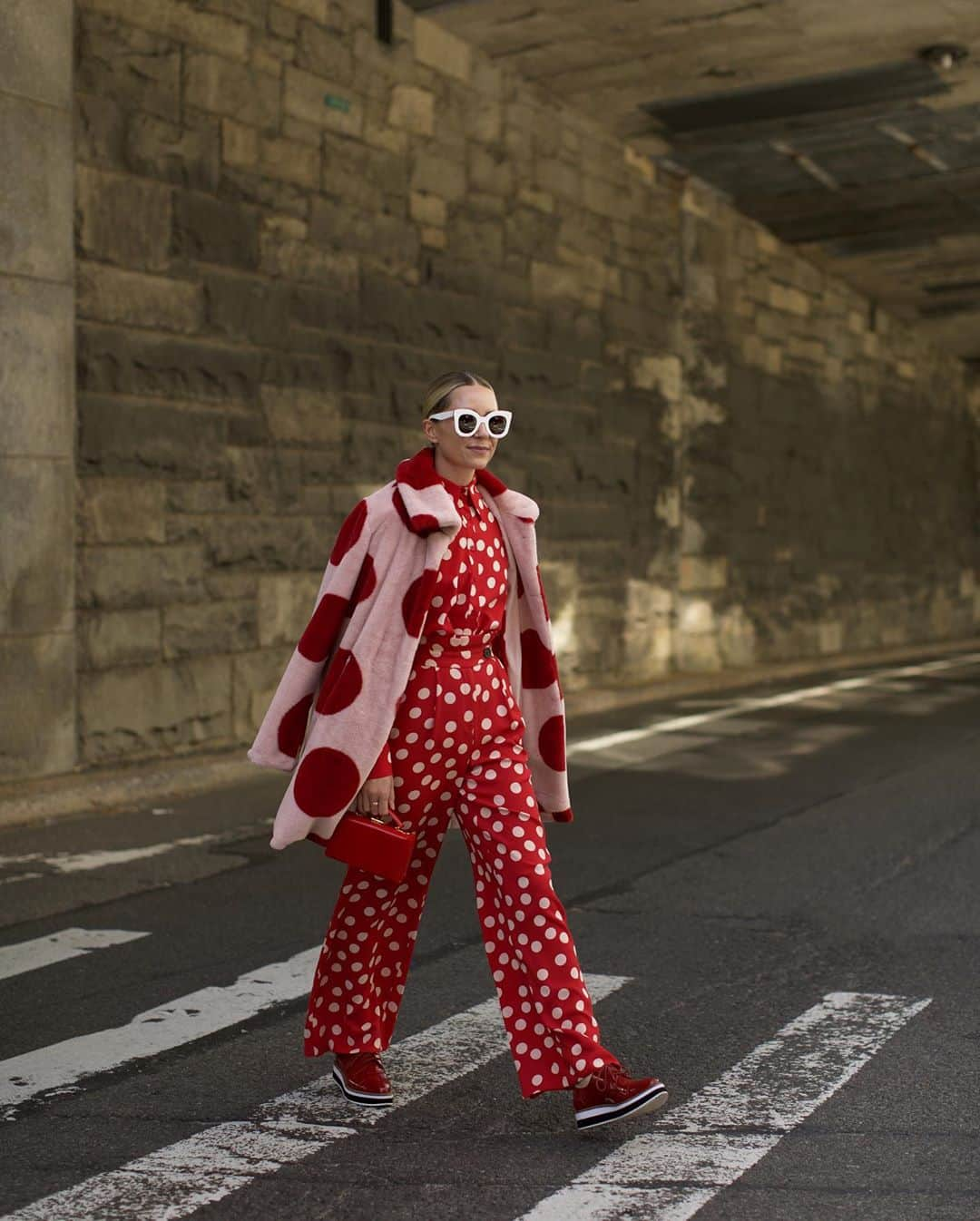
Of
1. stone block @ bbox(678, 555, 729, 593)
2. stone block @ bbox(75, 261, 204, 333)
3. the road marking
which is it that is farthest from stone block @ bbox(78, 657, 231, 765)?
stone block @ bbox(678, 555, 729, 593)

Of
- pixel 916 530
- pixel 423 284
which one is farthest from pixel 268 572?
pixel 916 530

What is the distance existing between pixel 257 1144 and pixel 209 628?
6379 mm

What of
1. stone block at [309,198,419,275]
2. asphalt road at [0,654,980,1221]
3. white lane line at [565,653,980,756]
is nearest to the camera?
asphalt road at [0,654,980,1221]

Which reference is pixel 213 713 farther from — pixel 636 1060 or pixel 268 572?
pixel 636 1060

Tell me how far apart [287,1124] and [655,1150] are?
817mm

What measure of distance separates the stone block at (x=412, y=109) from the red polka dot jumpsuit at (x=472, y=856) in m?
8.01

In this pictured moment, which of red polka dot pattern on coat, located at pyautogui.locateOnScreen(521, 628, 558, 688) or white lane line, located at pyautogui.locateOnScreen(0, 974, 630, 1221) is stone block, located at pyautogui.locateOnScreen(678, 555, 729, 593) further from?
red polka dot pattern on coat, located at pyautogui.locateOnScreen(521, 628, 558, 688)

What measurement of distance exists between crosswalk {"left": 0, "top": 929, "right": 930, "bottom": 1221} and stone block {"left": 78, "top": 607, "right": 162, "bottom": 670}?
12.6 ft

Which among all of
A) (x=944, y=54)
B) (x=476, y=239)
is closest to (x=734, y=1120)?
(x=476, y=239)

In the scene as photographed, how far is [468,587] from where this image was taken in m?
3.89

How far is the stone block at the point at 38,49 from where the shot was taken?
826cm

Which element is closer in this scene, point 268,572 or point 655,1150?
point 655,1150

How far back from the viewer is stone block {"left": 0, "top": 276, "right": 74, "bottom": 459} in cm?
830

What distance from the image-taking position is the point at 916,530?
24.0 metres
